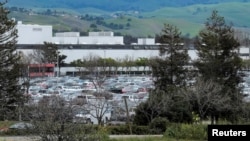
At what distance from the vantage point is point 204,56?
4000 cm

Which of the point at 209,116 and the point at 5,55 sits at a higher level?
the point at 5,55

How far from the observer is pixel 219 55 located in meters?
39.8

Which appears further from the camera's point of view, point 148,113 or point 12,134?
point 148,113

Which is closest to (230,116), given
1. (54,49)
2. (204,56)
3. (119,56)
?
(204,56)

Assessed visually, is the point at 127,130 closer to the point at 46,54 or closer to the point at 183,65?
the point at 183,65

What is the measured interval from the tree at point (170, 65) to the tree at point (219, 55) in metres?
1.14

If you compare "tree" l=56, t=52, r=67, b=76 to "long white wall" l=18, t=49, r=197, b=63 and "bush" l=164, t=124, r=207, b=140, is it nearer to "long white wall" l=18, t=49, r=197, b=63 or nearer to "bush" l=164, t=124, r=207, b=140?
"long white wall" l=18, t=49, r=197, b=63

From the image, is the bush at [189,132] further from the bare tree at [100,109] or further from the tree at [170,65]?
the tree at [170,65]

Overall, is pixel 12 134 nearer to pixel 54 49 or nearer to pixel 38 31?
pixel 54 49

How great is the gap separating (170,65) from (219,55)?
354 cm

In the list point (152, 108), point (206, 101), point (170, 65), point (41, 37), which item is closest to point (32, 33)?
point (41, 37)

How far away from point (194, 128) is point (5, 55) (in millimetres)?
24743

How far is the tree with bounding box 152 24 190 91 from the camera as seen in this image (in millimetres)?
39250

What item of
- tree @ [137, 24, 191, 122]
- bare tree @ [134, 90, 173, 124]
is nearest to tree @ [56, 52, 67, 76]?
tree @ [137, 24, 191, 122]
